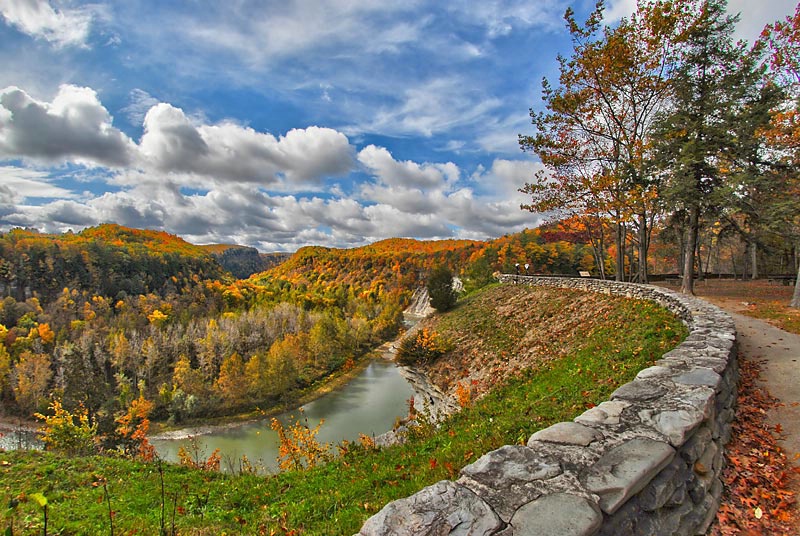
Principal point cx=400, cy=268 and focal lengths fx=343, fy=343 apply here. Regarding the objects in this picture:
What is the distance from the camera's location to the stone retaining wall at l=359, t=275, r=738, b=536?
204 centimetres

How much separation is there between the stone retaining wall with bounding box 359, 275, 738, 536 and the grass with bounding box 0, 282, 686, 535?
4.54 feet

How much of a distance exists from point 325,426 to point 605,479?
113 ft

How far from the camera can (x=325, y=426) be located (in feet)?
107

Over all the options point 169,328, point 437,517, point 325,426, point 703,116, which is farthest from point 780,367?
point 169,328

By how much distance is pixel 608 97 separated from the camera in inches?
586

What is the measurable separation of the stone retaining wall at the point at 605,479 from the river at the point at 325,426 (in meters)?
27.0

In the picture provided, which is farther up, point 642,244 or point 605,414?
point 642,244

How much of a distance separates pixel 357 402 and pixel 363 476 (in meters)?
36.2

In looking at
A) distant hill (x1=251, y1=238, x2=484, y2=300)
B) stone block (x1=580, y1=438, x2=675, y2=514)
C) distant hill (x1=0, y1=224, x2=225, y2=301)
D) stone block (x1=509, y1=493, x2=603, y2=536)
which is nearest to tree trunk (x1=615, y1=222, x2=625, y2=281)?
stone block (x1=580, y1=438, x2=675, y2=514)

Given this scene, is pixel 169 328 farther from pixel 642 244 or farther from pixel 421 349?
pixel 642 244

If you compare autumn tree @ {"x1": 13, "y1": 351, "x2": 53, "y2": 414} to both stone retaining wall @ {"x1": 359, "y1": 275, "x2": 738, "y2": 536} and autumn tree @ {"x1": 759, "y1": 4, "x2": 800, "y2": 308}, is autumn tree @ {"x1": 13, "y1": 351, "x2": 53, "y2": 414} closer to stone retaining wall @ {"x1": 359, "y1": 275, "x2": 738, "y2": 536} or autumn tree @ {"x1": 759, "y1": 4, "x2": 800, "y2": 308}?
stone retaining wall @ {"x1": 359, "y1": 275, "x2": 738, "y2": 536}

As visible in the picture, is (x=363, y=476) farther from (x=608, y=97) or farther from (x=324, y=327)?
(x=324, y=327)

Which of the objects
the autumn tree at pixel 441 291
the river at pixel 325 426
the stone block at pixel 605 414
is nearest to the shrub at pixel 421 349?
the autumn tree at pixel 441 291

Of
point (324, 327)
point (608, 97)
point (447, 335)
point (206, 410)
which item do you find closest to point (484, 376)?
point (447, 335)
